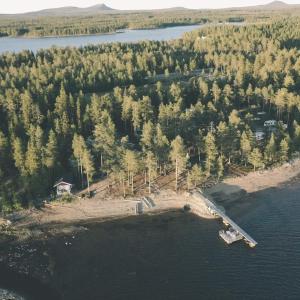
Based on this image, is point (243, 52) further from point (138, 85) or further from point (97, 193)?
point (97, 193)

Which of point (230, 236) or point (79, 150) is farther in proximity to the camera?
point (79, 150)

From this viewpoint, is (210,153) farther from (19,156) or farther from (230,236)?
(19,156)

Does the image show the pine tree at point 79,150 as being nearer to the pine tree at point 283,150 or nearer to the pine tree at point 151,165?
the pine tree at point 151,165

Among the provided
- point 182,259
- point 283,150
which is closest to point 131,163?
point 182,259

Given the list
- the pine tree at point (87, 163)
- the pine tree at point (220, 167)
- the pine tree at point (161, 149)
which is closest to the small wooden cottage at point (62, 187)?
the pine tree at point (87, 163)

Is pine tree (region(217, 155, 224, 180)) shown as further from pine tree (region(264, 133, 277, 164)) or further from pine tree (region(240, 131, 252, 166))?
pine tree (region(264, 133, 277, 164))

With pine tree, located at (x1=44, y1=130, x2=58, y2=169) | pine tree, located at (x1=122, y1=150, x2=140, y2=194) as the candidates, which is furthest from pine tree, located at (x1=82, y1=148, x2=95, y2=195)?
pine tree, located at (x1=44, y1=130, x2=58, y2=169)

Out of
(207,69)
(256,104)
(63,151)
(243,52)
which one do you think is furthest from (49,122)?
(243,52)

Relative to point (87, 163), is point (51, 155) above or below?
above
